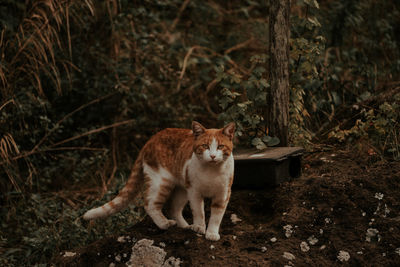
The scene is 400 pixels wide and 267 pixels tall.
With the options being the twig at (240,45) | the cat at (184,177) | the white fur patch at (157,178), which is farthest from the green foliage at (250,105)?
the twig at (240,45)

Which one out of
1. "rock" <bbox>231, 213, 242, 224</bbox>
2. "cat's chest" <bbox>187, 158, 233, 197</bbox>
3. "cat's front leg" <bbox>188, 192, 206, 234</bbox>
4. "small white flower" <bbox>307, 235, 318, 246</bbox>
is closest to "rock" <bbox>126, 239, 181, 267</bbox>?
"cat's front leg" <bbox>188, 192, 206, 234</bbox>

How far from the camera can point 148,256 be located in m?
2.93

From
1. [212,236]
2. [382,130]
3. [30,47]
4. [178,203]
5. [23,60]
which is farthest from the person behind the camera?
[23,60]

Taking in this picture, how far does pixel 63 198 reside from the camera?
4.67 metres

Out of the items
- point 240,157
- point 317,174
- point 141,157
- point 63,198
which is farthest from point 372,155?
point 63,198

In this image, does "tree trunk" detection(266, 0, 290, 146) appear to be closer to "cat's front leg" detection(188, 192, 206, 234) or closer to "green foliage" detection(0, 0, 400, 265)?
"green foliage" detection(0, 0, 400, 265)

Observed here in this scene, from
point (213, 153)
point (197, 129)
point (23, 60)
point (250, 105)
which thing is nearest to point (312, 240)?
point (213, 153)

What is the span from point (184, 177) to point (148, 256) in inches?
21.2

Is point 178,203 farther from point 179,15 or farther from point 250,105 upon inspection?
point 179,15

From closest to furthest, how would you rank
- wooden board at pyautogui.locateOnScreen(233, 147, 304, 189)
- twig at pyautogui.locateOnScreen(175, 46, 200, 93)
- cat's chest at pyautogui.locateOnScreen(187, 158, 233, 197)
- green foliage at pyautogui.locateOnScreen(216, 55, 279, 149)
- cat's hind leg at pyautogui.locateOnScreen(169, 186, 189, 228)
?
cat's chest at pyautogui.locateOnScreen(187, 158, 233, 197)
cat's hind leg at pyautogui.locateOnScreen(169, 186, 189, 228)
wooden board at pyautogui.locateOnScreen(233, 147, 304, 189)
green foliage at pyautogui.locateOnScreen(216, 55, 279, 149)
twig at pyautogui.locateOnScreen(175, 46, 200, 93)

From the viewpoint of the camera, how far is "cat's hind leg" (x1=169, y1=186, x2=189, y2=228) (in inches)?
128

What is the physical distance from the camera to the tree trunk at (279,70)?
148 inches

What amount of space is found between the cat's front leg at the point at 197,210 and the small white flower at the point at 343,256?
0.84m

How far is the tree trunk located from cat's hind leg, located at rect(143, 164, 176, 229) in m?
1.11
